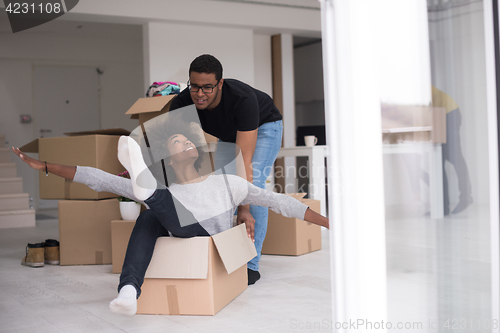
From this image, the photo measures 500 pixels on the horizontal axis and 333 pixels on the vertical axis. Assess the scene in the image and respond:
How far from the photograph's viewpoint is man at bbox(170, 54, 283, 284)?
1.88 meters

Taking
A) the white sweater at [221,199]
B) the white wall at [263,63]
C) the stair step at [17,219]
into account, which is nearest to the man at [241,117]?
the white sweater at [221,199]

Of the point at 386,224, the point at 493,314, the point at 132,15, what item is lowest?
the point at 493,314

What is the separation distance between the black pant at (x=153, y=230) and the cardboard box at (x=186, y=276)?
0.14ft

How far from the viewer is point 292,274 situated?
2.27 m

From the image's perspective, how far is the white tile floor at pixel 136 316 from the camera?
1527 mm

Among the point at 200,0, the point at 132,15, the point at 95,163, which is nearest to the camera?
the point at 95,163

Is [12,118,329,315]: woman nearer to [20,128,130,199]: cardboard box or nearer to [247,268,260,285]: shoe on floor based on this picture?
→ [247,268,260,285]: shoe on floor

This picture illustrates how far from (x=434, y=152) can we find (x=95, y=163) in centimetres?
202

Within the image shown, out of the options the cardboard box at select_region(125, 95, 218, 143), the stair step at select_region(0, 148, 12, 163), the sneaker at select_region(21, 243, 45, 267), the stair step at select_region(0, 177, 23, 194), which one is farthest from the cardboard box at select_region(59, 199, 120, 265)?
the stair step at select_region(0, 148, 12, 163)

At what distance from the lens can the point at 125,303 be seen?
1.35m

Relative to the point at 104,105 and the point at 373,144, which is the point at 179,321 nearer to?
the point at 373,144

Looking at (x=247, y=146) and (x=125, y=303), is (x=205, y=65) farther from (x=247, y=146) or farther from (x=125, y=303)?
(x=125, y=303)

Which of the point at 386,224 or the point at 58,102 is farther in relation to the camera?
the point at 58,102

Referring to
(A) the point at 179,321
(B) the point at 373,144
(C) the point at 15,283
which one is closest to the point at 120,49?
(C) the point at 15,283
